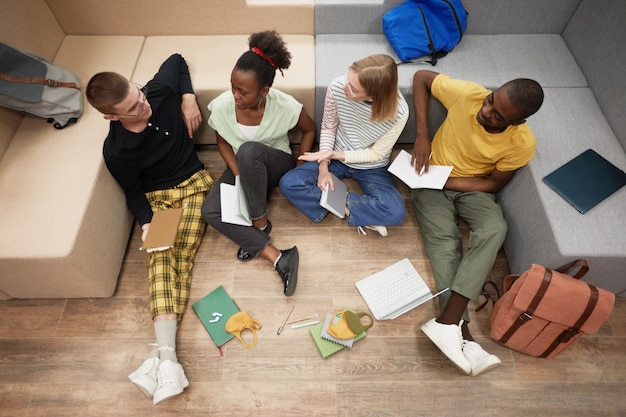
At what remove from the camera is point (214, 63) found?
2.27 meters

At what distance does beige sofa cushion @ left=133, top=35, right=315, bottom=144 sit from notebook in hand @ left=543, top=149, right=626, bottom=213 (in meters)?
1.26

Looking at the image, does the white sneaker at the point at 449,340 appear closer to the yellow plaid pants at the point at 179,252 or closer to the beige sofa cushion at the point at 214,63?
the yellow plaid pants at the point at 179,252

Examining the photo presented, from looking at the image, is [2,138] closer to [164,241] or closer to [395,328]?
[164,241]

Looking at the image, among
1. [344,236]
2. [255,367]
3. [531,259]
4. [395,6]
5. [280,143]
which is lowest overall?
[255,367]

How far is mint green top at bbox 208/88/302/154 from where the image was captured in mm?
1916

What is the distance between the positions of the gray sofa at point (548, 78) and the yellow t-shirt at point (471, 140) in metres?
0.13

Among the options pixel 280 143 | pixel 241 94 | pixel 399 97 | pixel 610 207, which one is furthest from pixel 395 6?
pixel 610 207

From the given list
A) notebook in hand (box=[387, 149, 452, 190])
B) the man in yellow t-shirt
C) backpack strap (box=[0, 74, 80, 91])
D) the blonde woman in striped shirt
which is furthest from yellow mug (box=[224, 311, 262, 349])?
backpack strap (box=[0, 74, 80, 91])

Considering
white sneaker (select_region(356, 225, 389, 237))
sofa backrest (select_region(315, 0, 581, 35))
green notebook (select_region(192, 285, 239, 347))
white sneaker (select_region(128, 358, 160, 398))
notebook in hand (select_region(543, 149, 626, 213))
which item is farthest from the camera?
sofa backrest (select_region(315, 0, 581, 35))

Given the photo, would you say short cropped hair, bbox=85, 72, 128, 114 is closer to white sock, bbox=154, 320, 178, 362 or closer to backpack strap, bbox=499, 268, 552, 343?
white sock, bbox=154, 320, 178, 362

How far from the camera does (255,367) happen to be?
5.97ft

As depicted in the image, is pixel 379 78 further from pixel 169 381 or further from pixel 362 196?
pixel 169 381

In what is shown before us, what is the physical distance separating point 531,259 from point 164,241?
164 cm

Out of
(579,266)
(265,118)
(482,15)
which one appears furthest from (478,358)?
(482,15)
